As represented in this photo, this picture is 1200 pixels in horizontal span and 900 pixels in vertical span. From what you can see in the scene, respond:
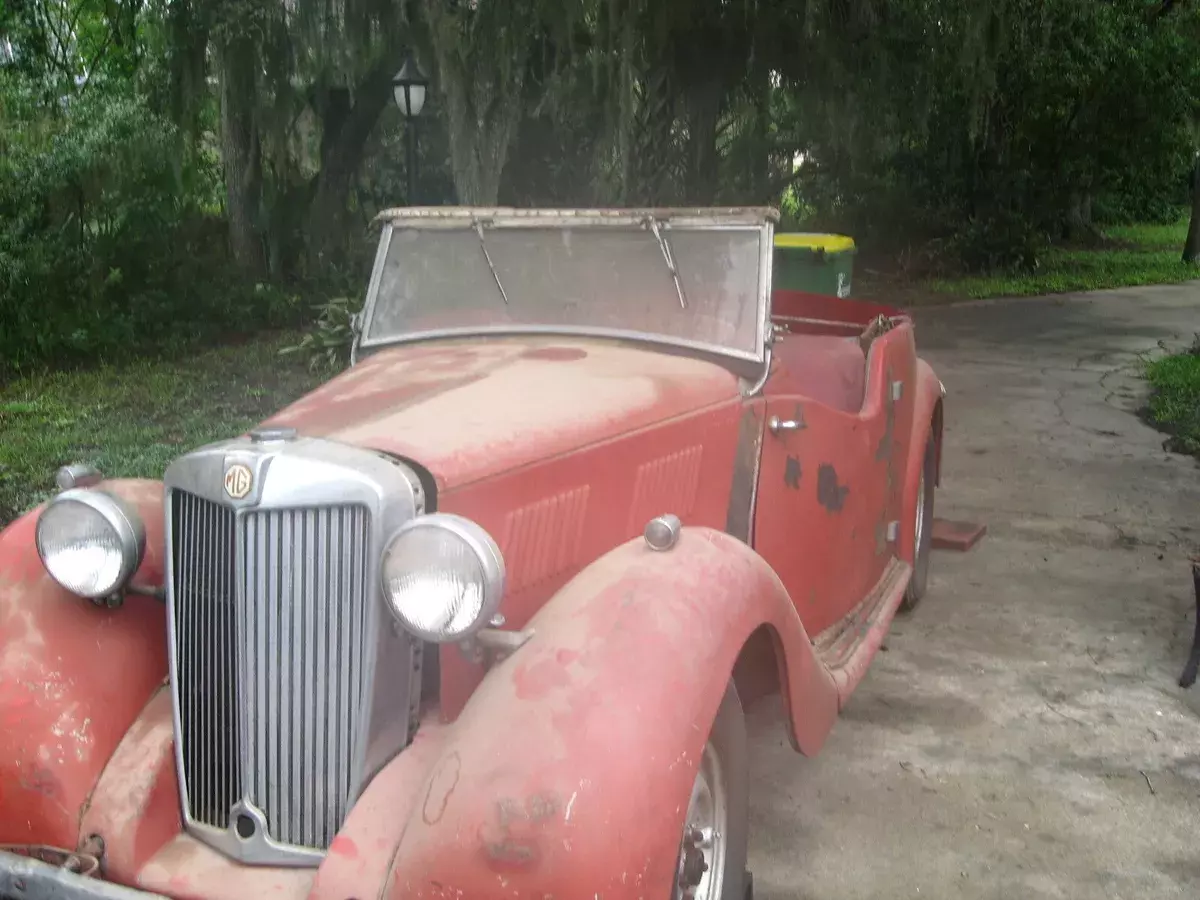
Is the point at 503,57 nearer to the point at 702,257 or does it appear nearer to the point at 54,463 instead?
the point at 54,463

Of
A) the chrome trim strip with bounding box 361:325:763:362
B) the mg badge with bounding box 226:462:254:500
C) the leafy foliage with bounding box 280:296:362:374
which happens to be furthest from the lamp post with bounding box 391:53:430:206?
the mg badge with bounding box 226:462:254:500

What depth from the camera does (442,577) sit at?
7.07ft

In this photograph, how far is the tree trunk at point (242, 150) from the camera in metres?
10.9

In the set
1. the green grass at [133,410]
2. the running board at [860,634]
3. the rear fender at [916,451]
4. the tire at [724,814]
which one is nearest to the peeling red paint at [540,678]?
the tire at [724,814]

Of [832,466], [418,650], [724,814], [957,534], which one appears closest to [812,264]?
[957,534]

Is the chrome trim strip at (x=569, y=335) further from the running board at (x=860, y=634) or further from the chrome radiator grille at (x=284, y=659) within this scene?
the chrome radiator grille at (x=284, y=659)

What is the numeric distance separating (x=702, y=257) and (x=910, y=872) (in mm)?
1859

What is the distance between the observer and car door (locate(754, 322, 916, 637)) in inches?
137

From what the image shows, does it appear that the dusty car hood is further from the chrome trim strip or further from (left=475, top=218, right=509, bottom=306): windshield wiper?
(left=475, top=218, right=509, bottom=306): windshield wiper

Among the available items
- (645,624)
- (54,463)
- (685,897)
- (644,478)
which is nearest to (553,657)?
(645,624)

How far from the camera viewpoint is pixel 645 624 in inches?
87.6

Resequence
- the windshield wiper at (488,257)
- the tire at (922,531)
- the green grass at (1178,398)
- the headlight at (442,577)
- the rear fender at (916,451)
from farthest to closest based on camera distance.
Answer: the green grass at (1178,398) → the tire at (922,531) → the rear fender at (916,451) → the windshield wiper at (488,257) → the headlight at (442,577)

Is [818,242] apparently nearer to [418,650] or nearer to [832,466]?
[832,466]

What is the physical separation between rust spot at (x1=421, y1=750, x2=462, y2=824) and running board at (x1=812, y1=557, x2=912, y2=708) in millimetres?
1350
